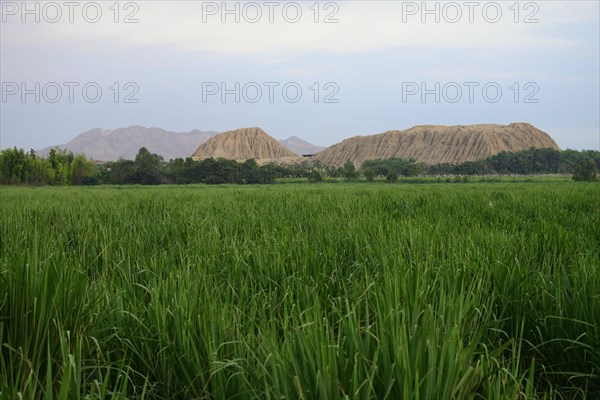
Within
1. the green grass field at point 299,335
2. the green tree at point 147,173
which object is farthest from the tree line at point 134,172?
the green grass field at point 299,335

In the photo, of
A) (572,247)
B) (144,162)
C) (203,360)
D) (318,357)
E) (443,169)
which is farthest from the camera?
(443,169)

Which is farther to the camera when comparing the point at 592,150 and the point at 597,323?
the point at 592,150

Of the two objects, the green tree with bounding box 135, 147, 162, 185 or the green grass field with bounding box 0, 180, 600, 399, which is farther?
the green tree with bounding box 135, 147, 162, 185

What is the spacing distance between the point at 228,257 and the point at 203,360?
6.12 feet

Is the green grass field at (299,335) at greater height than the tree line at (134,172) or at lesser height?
lesser

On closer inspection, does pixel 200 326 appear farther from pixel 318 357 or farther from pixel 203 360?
pixel 318 357

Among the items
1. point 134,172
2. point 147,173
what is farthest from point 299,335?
point 134,172

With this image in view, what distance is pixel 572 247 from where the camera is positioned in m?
4.12

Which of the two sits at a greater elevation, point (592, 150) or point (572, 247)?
point (592, 150)

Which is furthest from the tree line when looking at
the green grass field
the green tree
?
the green grass field

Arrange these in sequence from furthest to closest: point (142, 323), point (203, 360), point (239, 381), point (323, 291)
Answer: point (323, 291) < point (142, 323) < point (203, 360) < point (239, 381)

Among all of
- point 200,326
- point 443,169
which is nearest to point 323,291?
point 200,326

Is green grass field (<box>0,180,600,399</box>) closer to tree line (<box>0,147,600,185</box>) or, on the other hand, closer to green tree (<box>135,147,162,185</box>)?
green tree (<box>135,147,162,185</box>)

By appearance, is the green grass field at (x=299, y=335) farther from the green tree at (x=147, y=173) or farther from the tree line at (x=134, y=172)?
the tree line at (x=134, y=172)
